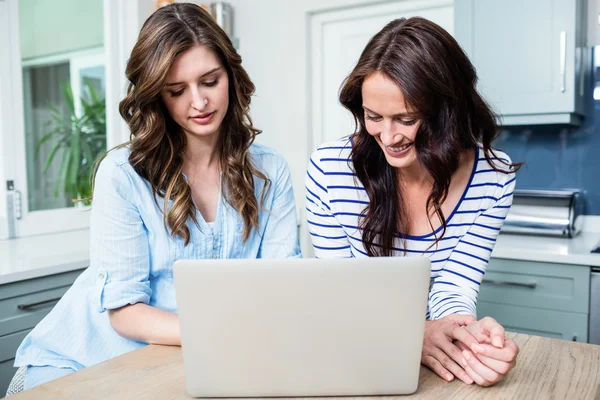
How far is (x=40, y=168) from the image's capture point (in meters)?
2.68

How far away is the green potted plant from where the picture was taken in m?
2.75

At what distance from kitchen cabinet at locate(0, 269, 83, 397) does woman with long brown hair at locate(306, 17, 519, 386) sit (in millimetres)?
1144

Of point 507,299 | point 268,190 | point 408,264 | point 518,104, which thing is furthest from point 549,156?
point 408,264

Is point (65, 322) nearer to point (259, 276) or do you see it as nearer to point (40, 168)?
point (259, 276)

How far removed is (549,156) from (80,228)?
2.36m

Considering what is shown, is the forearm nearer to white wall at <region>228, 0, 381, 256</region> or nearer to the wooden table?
the wooden table

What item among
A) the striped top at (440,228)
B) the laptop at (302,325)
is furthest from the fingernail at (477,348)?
the striped top at (440,228)

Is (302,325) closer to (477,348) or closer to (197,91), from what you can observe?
(477,348)

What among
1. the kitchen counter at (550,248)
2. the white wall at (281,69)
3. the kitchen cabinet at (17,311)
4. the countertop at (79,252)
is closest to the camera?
the kitchen cabinet at (17,311)

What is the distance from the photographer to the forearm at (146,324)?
3.49ft

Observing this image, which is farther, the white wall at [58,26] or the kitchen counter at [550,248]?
the white wall at [58,26]

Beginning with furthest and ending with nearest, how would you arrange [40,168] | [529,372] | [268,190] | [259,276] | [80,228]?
[80,228] < [40,168] < [268,190] < [529,372] < [259,276]

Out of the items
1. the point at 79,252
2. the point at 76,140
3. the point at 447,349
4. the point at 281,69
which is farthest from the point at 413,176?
the point at 281,69

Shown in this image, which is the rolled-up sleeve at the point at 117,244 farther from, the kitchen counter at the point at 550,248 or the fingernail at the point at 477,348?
the kitchen counter at the point at 550,248
